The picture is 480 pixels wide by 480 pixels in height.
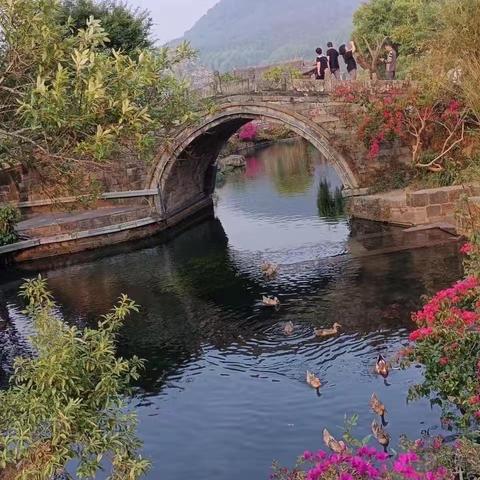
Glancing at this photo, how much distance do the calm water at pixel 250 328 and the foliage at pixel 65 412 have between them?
3906mm

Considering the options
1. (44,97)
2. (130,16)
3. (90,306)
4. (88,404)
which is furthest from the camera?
(130,16)

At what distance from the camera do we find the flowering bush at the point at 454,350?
28.3 feet

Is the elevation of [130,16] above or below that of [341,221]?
above

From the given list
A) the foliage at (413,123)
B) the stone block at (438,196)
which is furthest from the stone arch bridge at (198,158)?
the stone block at (438,196)

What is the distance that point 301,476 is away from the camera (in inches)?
284

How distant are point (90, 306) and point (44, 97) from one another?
14.2 metres

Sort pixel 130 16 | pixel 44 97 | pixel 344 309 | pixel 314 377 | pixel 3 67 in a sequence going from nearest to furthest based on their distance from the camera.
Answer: pixel 44 97
pixel 3 67
pixel 314 377
pixel 344 309
pixel 130 16

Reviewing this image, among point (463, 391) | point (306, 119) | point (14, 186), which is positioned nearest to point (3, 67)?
point (463, 391)

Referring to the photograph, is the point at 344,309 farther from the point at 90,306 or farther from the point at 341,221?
the point at 341,221

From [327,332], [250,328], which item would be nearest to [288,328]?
[327,332]

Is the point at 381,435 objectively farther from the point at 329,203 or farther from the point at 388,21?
the point at 388,21

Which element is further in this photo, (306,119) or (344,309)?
(306,119)

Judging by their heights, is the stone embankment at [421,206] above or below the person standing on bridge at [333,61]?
below

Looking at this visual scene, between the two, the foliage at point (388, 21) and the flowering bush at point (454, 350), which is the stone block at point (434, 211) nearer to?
the flowering bush at point (454, 350)
